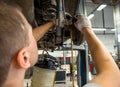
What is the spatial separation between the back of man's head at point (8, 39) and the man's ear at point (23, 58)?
0.02 metres

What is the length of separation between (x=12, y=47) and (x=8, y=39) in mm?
31

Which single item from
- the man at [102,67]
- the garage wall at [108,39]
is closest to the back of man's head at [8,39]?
the man at [102,67]

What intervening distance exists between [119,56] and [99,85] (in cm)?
378

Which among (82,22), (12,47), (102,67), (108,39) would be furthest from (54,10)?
(108,39)

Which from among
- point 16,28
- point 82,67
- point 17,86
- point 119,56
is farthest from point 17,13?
point 119,56

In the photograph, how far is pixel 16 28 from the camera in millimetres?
769

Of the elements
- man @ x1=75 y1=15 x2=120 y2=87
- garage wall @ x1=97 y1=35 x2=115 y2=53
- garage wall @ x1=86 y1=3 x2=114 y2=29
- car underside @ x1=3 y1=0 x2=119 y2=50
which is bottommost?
man @ x1=75 y1=15 x2=120 y2=87

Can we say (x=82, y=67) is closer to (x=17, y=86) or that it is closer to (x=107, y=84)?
(x=107, y=84)

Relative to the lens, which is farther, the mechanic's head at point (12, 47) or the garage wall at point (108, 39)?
the garage wall at point (108, 39)

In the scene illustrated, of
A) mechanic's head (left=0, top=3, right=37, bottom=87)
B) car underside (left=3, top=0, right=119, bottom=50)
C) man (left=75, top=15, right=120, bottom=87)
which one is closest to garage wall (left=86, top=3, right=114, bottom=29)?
car underside (left=3, top=0, right=119, bottom=50)

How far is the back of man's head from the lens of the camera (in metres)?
0.74

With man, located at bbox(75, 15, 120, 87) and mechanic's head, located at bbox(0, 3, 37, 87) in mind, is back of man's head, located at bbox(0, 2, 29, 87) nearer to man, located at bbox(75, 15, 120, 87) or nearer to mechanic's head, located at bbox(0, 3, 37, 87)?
mechanic's head, located at bbox(0, 3, 37, 87)

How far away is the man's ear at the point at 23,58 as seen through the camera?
745 mm

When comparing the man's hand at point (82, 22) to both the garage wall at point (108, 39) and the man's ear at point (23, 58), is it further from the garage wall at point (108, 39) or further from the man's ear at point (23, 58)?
the garage wall at point (108, 39)
